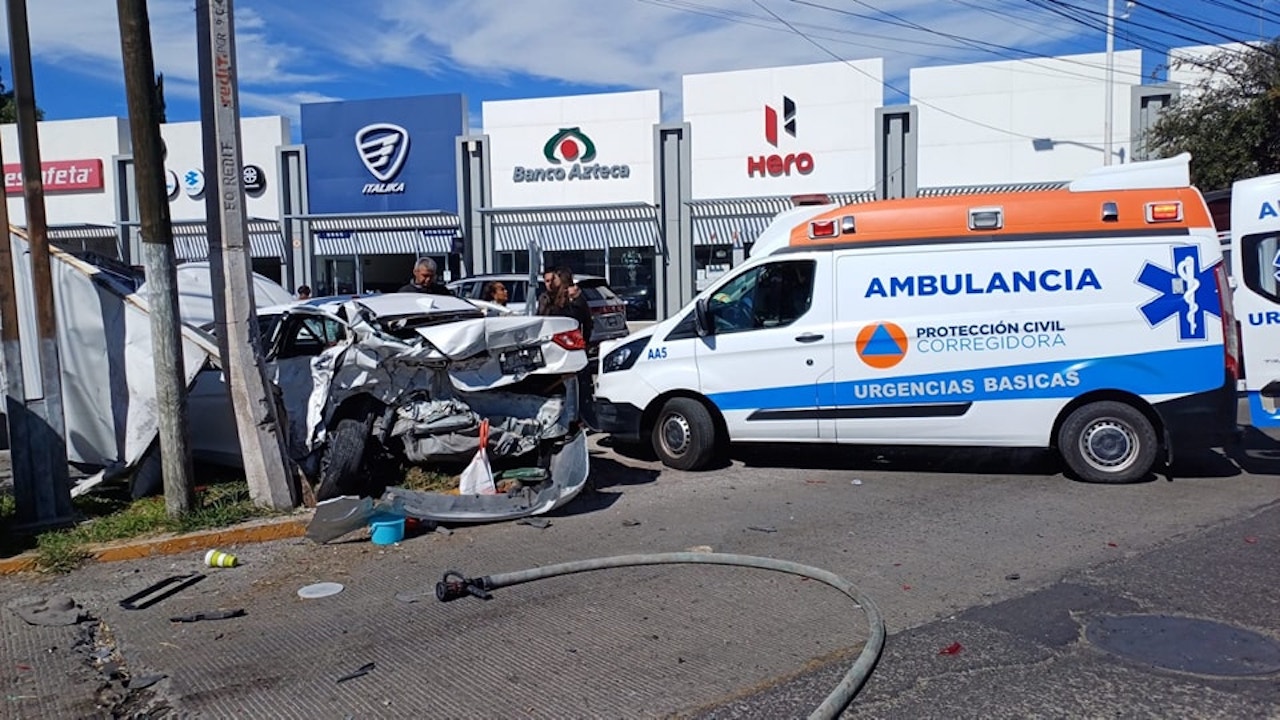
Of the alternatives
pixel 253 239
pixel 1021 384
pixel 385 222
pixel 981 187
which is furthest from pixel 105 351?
pixel 253 239

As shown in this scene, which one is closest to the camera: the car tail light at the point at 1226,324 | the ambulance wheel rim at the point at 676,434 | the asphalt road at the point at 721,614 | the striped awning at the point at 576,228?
the asphalt road at the point at 721,614

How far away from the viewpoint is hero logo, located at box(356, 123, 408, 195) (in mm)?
28250

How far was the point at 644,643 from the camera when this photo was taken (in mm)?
4918

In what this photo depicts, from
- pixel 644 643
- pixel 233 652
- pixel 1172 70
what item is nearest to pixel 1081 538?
pixel 644 643

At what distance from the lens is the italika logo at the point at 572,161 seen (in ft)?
88.2

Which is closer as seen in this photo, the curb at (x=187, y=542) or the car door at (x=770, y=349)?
the curb at (x=187, y=542)

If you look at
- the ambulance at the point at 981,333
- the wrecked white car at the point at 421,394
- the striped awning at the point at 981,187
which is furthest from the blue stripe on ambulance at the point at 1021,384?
the striped awning at the point at 981,187

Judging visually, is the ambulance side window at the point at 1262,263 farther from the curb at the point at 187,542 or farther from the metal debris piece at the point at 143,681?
the metal debris piece at the point at 143,681

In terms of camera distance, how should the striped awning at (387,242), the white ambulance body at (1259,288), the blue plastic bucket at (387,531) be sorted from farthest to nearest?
the striped awning at (387,242)
the white ambulance body at (1259,288)
the blue plastic bucket at (387,531)

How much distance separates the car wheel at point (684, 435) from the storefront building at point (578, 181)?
1711 cm

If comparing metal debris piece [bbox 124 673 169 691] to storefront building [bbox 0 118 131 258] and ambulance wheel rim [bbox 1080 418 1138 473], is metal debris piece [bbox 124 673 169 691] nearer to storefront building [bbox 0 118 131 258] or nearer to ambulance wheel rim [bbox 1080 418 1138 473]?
ambulance wheel rim [bbox 1080 418 1138 473]

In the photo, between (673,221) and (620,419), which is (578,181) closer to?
(673,221)

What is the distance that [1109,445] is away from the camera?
8383 millimetres

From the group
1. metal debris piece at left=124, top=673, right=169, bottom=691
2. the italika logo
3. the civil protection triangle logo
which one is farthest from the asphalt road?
the civil protection triangle logo
